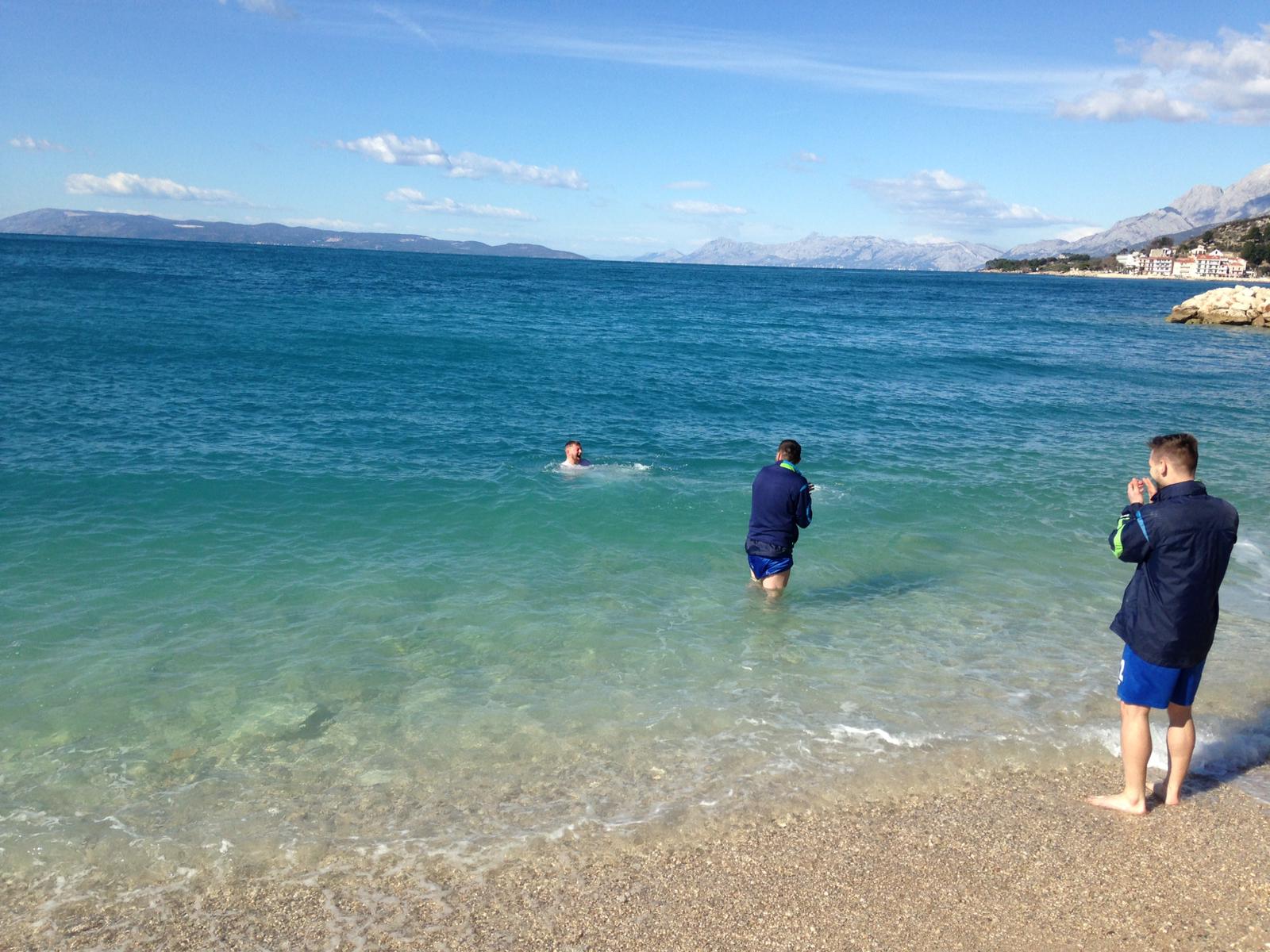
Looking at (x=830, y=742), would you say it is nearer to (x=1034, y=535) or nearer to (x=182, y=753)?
(x=182, y=753)

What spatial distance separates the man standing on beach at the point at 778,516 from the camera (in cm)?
850

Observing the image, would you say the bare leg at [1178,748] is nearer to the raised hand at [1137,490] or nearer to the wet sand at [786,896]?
the wet sand at [786,896]

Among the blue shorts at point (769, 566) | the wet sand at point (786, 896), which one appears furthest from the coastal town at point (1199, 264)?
the wet sand at point (786, 896)

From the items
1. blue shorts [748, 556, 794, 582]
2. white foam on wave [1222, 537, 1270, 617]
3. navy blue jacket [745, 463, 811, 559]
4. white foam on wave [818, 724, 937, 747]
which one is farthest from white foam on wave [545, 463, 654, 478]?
white foam on wave [1222, 537, 1270, 617]

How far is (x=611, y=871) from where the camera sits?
490 cm

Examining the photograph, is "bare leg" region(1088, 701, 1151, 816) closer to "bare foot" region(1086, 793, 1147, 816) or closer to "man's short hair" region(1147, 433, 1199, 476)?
"bare foot" region(1086, 793, 1147, 816)

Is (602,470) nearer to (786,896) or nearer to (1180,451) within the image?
(786,896)

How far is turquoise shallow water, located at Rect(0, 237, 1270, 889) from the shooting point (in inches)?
227

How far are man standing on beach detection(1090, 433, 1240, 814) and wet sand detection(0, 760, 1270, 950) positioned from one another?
811mm

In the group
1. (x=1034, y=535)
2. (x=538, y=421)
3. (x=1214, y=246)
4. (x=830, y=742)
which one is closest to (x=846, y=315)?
(x=538, y=421)

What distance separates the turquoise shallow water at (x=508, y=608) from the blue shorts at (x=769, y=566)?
0.38 metres

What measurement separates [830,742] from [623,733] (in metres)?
1.62

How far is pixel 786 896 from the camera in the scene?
4.64m

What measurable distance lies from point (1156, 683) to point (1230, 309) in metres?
61.1
